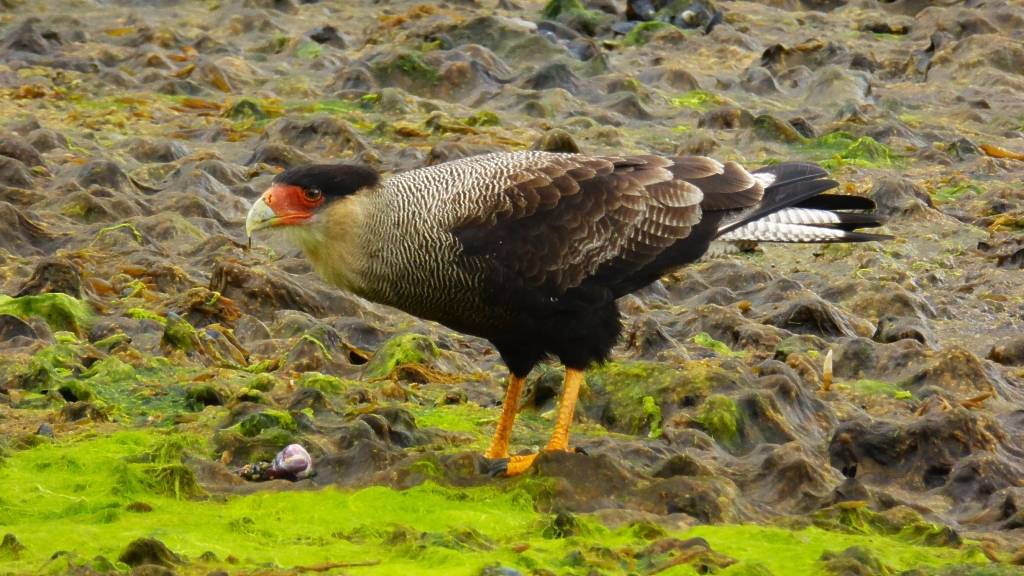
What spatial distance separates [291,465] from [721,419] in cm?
203

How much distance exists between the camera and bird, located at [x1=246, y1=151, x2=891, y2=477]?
6.10 metres

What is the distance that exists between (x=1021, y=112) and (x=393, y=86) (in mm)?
5563

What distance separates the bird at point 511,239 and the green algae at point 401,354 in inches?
41.4

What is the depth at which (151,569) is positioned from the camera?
4477 millimetres

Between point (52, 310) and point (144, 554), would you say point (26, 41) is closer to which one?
point (52, 310)

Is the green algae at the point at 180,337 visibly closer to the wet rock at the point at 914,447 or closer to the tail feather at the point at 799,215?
the tail feather at the point at 799,215

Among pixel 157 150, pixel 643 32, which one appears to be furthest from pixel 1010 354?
pixel 643 32

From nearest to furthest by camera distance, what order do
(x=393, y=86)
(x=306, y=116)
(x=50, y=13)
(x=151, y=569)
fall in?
(x=151, y=569)
(x=306, y=116)
(x=393, y=86)
(x=50, y=13)

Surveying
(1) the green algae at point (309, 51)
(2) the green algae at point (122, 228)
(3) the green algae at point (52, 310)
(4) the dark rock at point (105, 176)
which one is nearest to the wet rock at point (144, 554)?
(3) the green algae at point (52, 310)

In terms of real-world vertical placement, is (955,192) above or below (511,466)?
below

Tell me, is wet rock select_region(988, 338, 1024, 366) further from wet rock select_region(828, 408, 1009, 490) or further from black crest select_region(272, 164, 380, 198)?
black crest select_region(272, 164, 380, 198)

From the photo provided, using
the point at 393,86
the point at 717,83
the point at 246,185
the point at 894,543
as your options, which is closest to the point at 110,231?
the point at 246,185

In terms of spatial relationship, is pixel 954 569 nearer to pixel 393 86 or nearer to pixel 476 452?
pixel 476 452

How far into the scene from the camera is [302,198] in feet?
20.3
